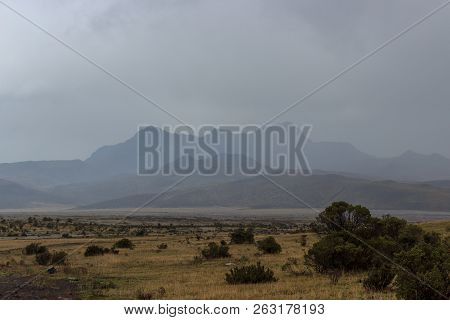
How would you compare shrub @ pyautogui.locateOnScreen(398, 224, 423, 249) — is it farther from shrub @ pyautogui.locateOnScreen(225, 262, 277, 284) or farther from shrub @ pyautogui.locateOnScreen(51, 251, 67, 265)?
shrub @ pyautogui.locateOnScreen(51, 251, 67, 265)

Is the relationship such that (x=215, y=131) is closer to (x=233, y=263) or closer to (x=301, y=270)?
(x=233, y=263)

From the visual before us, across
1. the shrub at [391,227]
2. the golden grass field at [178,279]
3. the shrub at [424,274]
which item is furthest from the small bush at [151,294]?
the shrub at [391,227]

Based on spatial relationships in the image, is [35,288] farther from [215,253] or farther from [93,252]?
[93,252]

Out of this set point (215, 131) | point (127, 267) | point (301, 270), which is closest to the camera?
point (301, 270)

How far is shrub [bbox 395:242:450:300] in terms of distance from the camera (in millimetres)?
11805

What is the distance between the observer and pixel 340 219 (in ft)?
91.5

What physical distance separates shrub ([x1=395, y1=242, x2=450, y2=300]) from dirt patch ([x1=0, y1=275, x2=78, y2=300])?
29.5 feet

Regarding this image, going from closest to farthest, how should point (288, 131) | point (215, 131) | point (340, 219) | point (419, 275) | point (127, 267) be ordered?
point (419, 275)
point (127, 267)
point (340, 219)
point (288, 131)
point (215, 131)

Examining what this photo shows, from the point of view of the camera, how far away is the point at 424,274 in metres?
12.3

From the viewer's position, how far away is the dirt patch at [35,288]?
45.4 ft

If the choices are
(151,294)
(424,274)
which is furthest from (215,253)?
(424,274)

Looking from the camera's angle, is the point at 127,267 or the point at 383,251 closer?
the point at 383,251

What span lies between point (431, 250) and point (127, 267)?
539 inches
